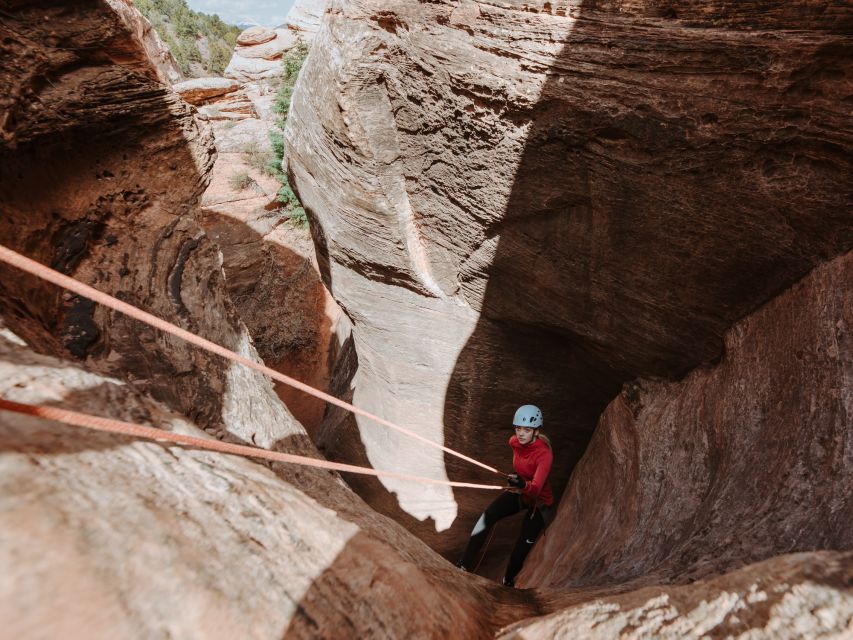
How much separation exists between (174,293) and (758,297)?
4.77m

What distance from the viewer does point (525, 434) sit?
4.41m

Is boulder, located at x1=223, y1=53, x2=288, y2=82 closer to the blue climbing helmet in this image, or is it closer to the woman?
the blue climbing helmet

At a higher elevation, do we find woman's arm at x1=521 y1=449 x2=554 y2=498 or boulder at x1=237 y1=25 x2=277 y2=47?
boulder at x1=237 y1=25 x2=277 y2=47

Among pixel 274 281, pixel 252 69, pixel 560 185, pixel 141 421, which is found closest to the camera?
pixel 141 421

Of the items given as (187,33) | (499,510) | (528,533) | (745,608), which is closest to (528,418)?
(499,510)

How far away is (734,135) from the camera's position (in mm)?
3141

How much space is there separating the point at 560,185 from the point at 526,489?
2811 millimetres

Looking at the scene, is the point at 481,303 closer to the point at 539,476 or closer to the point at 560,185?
the point at 560,185

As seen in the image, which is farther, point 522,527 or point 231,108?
point 231,108

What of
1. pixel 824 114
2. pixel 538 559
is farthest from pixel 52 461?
pixel 538 559

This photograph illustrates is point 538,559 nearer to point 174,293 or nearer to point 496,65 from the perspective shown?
point 174,293

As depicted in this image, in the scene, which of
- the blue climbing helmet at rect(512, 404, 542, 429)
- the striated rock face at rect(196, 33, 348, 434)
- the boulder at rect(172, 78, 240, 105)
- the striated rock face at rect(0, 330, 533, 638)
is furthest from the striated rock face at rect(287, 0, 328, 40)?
the striated rock face at rect(0, 330, 533, 638)

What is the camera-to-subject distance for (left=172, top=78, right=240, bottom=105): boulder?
774 inches

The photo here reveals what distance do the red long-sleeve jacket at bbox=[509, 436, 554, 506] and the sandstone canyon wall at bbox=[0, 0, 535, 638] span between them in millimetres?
1406
